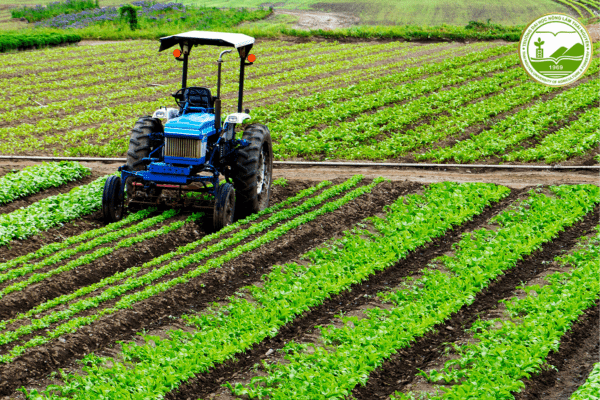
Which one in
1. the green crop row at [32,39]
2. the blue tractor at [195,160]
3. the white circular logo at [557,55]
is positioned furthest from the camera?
the green crop row at [32,39]

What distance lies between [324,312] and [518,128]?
12257 millimetres

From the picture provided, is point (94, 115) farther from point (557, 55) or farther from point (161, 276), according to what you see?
point (557, 55)

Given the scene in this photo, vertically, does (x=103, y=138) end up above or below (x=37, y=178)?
above

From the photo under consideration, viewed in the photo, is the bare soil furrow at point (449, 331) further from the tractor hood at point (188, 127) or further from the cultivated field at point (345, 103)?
the cultivated field at point (345, 103)

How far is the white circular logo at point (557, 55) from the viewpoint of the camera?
2402cm

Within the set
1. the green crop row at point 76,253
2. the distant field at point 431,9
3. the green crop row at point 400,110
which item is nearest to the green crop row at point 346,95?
the green crop row at point 400,110

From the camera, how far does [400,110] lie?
20.7 meters

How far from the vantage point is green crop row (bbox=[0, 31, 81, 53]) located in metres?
34.1

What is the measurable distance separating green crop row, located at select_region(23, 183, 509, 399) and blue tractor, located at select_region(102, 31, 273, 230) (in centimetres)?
222

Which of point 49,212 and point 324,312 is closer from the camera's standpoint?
point 324,312

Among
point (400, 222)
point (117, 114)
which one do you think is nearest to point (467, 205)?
point (400, 222)

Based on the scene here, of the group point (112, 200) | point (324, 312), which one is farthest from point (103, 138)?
point (324, 312)

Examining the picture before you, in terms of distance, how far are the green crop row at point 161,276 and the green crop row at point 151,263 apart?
45 millimetres

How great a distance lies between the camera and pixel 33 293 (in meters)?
8.59
